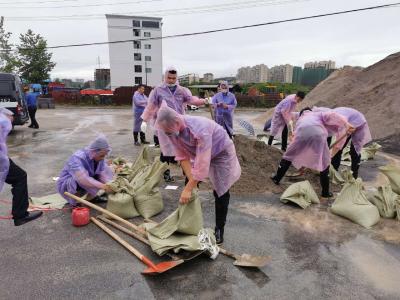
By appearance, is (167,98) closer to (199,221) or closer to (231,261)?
(199,221)

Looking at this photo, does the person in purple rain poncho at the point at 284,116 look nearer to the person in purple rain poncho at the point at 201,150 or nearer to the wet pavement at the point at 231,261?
the wet pavement at the point at 231,261

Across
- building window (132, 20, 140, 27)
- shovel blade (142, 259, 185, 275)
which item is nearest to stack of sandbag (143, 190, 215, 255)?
shovel blade (142, 259, 185, 275)

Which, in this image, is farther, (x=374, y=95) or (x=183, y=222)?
(x=374, y=95)

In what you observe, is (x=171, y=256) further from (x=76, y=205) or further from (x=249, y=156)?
(x=249, y=156)

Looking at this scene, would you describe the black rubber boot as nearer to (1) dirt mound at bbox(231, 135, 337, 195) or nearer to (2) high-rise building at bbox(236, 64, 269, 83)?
(1) dirt mound at bbox(231, 135, 337, 195)

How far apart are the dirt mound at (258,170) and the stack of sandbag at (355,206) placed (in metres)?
0.86

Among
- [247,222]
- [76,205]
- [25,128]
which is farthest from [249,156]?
[25,128]

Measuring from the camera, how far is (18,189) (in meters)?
3.46

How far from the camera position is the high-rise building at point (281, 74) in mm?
50594

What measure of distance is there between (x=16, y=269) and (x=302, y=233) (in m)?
2.80

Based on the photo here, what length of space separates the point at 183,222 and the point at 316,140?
7.70ft

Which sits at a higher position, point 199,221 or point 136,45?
point 136,45

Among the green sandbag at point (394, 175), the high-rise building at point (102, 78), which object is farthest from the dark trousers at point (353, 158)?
the high-rise building at point (102, 78)

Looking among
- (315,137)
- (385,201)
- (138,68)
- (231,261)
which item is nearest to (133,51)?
(138,68)
